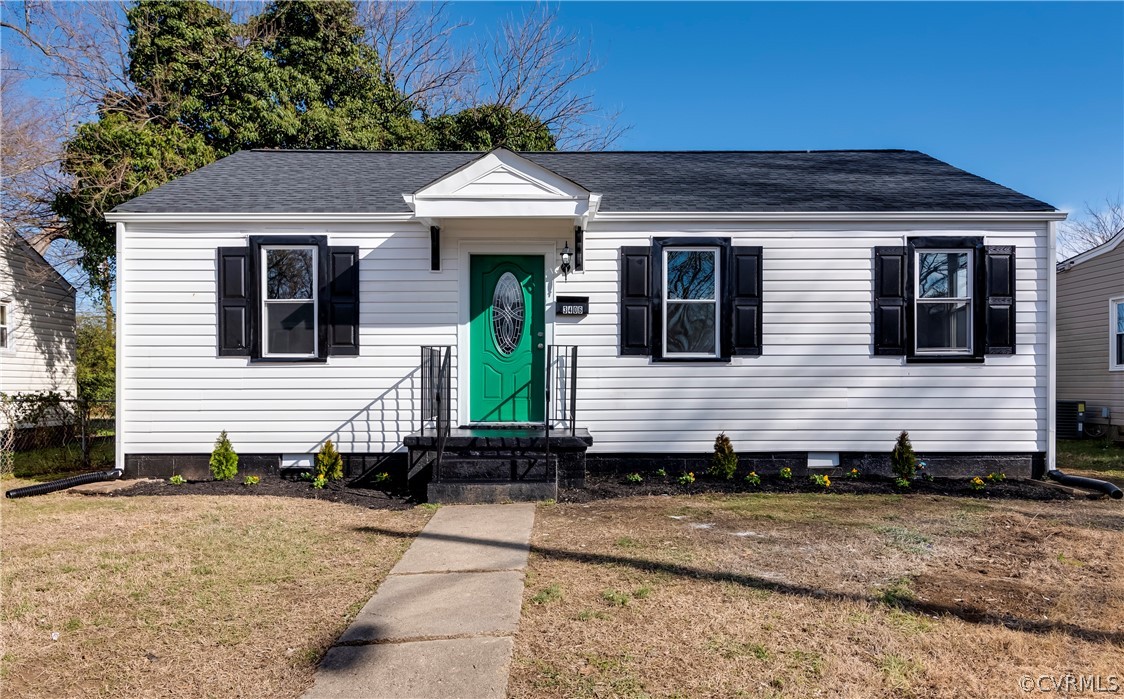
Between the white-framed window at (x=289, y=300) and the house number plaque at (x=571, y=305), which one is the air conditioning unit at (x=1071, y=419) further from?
the white-framed window at (x=289, y=300)

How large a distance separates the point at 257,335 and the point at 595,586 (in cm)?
535

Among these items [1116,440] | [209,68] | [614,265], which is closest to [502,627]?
[614,265]

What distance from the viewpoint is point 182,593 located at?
409 centimetres

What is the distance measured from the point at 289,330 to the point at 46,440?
735 centimetres

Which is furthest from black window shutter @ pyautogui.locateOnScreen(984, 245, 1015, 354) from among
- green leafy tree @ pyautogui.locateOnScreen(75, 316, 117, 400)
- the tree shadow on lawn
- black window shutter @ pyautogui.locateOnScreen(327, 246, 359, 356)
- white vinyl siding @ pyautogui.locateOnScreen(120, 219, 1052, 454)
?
green leafy tree @ pyautogui.locateOnScreen(75, 316, 117, 400)

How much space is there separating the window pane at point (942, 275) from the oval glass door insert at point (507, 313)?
179 inches

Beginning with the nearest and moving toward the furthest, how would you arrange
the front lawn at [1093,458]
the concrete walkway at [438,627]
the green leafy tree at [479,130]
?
the concrete walkway at [438,627] < the front lawn at [1093,458] < the green leafy tree at [479,130]

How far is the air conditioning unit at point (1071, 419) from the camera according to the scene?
13.2m

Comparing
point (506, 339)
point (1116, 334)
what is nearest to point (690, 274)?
point (506, 339)

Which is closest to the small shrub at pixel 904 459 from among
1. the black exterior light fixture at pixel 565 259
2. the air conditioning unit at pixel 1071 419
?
the black exterior light fixture at pixel 565 259

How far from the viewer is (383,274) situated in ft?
25.8

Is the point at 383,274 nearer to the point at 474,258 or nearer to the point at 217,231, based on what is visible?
the point at 474,258

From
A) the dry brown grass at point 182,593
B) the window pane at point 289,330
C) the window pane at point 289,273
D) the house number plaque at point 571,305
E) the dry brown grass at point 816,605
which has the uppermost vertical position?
the window pane at point 289,273

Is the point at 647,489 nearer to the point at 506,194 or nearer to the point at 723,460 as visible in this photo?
the point at 723,460
